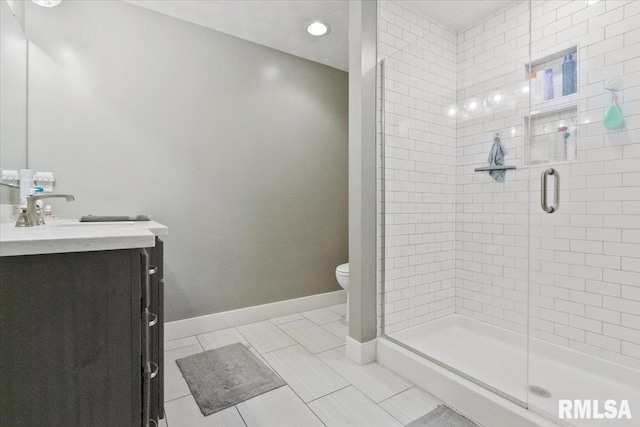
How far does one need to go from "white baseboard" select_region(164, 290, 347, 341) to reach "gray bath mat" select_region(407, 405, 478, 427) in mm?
1667

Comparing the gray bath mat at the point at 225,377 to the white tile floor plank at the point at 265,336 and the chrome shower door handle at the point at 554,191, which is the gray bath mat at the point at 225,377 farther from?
the chrome shower door handle at the point at 554,191

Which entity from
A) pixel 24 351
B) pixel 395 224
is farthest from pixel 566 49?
pixel 24 351

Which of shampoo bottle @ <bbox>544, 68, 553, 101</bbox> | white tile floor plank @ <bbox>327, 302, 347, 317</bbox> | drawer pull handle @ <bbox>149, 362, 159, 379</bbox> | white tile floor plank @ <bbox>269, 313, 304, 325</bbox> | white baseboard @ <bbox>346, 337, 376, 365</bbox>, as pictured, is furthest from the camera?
white tile floor plank @ <bbox>327, 302, 347, 317</bbox>

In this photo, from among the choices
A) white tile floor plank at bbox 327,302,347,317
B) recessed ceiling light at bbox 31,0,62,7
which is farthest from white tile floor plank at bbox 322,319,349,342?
recessed ceiling light at bbox 31,0,62,7

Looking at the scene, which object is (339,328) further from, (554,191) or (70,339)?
(70,339)

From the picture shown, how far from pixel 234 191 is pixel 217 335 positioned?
1210mm

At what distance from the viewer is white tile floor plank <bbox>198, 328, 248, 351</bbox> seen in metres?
2.30

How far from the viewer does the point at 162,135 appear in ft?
7.74

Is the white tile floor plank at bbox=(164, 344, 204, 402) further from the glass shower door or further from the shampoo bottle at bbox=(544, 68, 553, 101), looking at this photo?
the shampoo bottle at bbox=(544, 68, 553, 101)

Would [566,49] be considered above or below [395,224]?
above

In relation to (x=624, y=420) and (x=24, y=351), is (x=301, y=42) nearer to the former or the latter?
(x=24, y=351)

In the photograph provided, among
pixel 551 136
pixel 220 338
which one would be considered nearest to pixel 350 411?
pixel 220 338

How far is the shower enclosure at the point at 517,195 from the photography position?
1.78 m

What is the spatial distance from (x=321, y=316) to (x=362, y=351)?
37.7 inches
